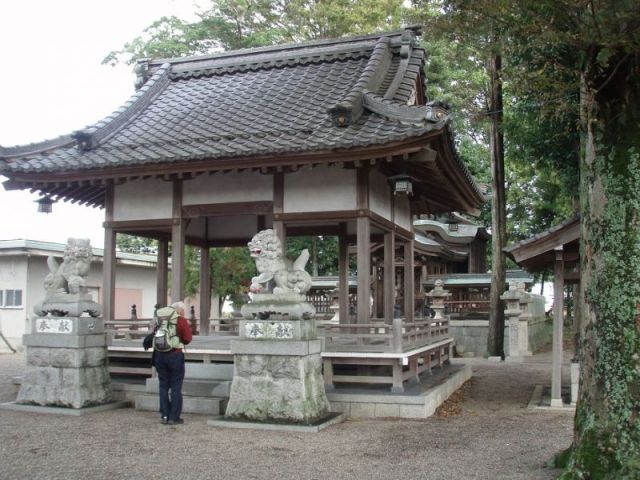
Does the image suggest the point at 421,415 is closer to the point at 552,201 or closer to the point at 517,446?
the point at 517,446

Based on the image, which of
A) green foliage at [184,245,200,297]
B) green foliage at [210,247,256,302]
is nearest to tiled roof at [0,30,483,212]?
green foliage at [210,247,256,302]

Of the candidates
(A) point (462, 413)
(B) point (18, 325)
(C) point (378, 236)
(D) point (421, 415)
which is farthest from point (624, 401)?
(B) point (18, 325)

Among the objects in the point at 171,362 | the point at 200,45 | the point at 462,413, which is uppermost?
the point at 200,45

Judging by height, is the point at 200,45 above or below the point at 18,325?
above

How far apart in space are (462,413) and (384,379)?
4.62ft

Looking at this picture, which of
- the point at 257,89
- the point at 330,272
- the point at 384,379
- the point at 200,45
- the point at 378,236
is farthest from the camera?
the point at 330,272

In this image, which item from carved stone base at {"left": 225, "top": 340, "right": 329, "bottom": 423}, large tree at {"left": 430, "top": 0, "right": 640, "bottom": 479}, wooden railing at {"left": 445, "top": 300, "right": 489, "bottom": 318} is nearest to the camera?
large tree at {"left": 430, "top": 0, "right": 640, "bottom": 479}

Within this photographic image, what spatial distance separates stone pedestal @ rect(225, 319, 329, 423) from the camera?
29.0 ft

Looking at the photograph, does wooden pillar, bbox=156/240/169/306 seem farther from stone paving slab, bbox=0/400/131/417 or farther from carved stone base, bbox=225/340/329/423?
carved stone base, bbox=225/340/329/423

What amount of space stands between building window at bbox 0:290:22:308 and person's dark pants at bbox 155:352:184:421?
1526 cm

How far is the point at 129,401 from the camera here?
35.9 feet

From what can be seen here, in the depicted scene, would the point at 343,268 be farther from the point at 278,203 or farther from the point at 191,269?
the point at 191,269

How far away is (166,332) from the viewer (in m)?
9.27

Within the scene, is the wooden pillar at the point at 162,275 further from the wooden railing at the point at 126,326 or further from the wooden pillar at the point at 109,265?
the wooden railing at the point at 126,326
